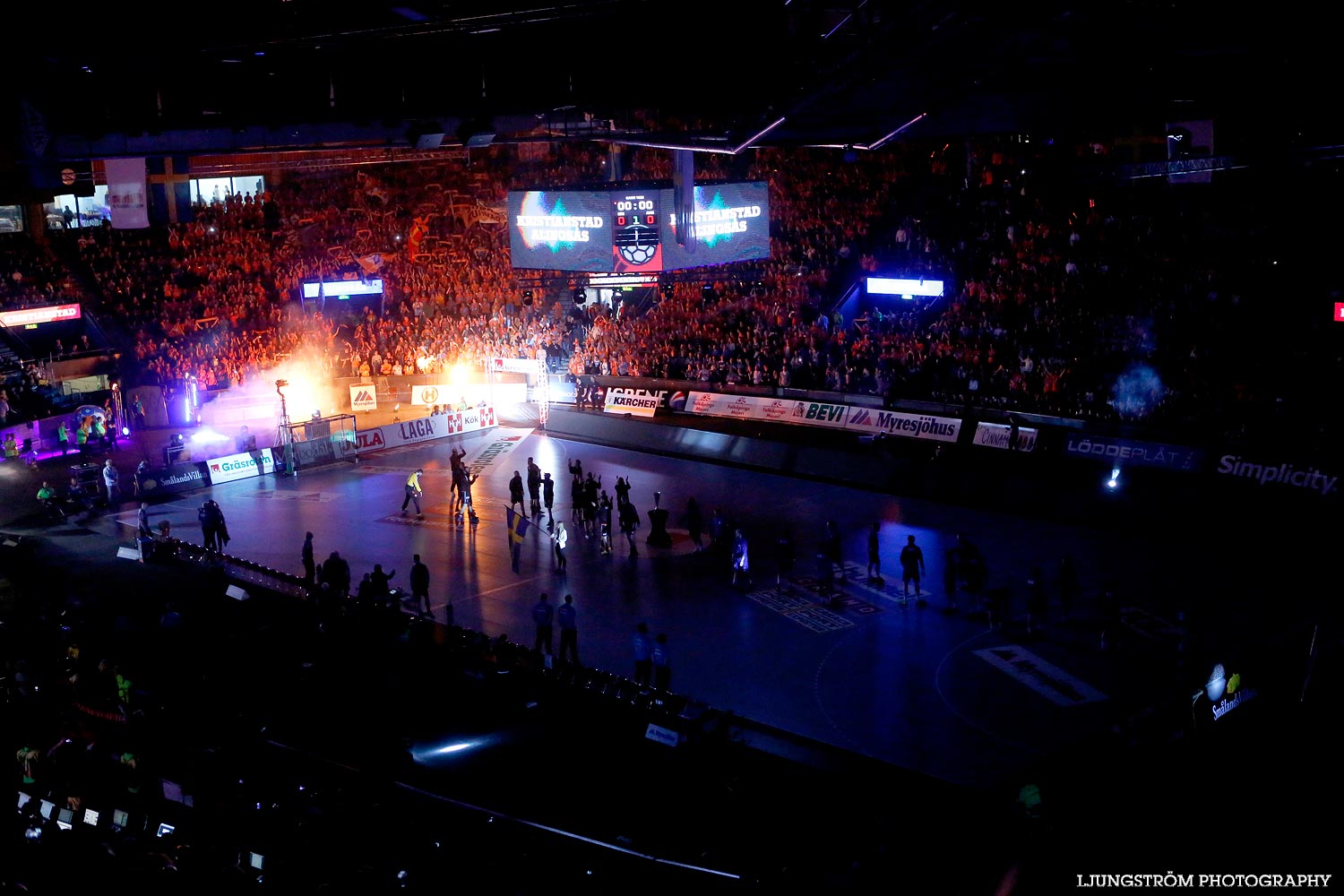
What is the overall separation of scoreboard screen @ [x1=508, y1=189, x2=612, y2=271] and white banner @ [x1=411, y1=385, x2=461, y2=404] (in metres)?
6.98

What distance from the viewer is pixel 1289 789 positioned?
39.7 feet

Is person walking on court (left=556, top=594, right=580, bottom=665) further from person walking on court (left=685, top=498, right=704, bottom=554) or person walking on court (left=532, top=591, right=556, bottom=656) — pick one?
person walking on court (left=685, top=498, right=704, bottom=554)

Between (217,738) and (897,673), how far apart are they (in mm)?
9980

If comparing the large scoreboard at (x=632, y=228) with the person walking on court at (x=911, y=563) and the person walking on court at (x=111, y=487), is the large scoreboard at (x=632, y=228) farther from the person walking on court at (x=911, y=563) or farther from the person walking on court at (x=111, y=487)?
the person walking on court at (x=911, y=563)

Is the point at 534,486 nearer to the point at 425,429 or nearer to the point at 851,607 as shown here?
the point at 851,607

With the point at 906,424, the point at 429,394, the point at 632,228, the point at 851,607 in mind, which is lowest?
the point at 851,607

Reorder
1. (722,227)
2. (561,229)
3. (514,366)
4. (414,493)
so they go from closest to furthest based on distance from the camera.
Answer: (414,493) < (561,229) < (722,227) < (514,366)

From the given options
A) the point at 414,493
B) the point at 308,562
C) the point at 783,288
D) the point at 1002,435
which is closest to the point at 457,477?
the point at 414,493

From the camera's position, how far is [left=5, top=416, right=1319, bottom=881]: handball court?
16000mm

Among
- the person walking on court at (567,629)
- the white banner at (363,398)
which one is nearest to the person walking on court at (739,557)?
the person walking on court at (567,629)

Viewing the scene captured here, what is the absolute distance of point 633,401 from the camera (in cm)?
3641

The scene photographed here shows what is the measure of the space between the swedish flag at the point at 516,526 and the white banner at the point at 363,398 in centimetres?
1719

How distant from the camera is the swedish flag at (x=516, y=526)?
24.2 m

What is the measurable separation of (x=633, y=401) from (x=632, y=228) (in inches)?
234
